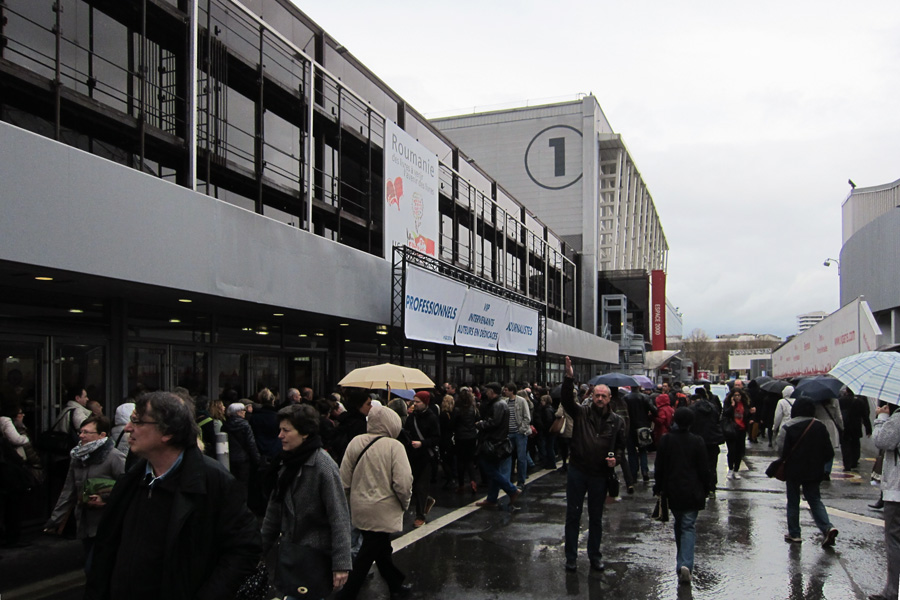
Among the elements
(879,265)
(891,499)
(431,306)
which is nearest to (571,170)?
(879,265)

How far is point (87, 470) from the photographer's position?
650 centimetres

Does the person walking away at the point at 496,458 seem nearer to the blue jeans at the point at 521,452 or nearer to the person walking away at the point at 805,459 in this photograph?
the blue jeans at the point at 521,452

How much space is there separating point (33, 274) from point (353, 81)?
39.7 feet

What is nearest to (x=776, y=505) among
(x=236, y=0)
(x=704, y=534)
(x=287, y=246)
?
(x=704, y=534)

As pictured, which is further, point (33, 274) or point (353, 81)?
point (353, 81)

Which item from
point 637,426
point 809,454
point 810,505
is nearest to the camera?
point 809,454

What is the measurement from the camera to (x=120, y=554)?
9.81 ft

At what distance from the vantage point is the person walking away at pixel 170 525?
2.93 m

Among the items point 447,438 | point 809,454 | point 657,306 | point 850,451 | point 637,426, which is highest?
point 657,306

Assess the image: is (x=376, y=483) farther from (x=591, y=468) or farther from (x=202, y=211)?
(x=202, y=211)

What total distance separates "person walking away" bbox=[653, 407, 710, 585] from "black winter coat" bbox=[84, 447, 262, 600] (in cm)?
483

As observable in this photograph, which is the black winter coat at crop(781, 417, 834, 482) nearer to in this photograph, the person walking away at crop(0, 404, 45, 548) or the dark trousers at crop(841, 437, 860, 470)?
the person walking away at crop(0, 404, 45, 548)

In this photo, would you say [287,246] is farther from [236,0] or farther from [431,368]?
[431,368]

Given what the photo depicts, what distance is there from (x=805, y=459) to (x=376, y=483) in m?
5.30
